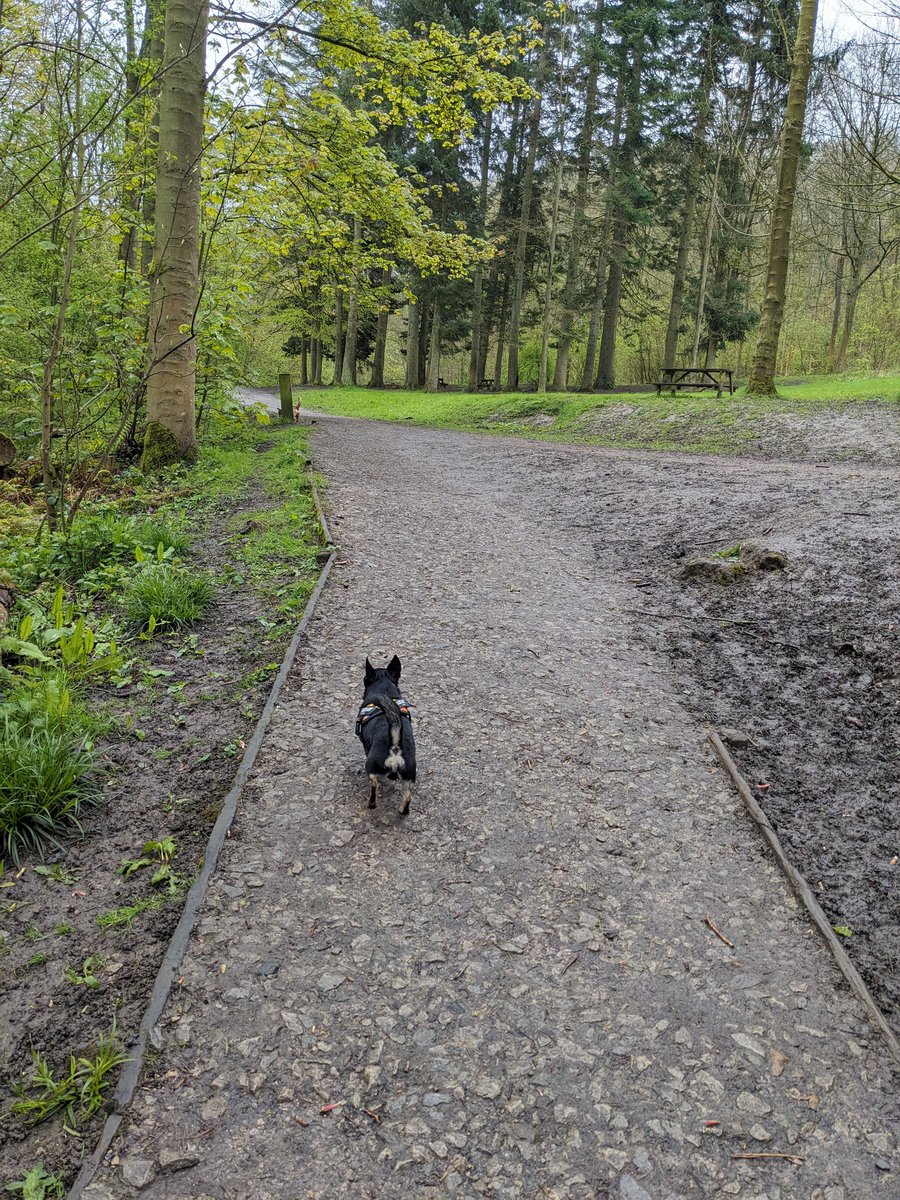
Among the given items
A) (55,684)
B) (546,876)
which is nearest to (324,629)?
(55,684)

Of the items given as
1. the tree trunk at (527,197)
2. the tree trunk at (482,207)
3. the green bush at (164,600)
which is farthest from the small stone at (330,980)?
the tree trunk at (482,207)

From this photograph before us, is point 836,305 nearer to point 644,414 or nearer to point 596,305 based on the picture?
point 596,305

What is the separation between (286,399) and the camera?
752 inches

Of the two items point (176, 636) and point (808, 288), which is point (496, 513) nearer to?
point (176, 636)

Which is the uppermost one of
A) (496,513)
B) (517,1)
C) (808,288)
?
(517,1)

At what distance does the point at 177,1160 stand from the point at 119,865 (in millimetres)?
1368

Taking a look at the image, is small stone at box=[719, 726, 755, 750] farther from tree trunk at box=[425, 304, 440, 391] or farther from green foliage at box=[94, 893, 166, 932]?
tree trunk at box=[425, 304, 440, 391]

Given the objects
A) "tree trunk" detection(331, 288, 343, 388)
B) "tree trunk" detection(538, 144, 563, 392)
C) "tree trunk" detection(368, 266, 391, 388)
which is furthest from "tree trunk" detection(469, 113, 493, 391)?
"tree trunk" detection(331, 288, 343, 388)

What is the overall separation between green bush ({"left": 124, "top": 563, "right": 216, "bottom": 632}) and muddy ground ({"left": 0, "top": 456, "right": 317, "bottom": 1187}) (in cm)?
17

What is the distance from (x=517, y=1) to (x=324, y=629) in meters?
29.1

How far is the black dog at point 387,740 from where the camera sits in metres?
3.42

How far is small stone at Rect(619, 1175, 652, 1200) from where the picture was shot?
6.52ft

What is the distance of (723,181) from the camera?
86.2 ft

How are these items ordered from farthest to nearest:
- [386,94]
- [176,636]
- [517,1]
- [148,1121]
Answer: [517,1] → [386,94] → [176,636] → [148,1121]
